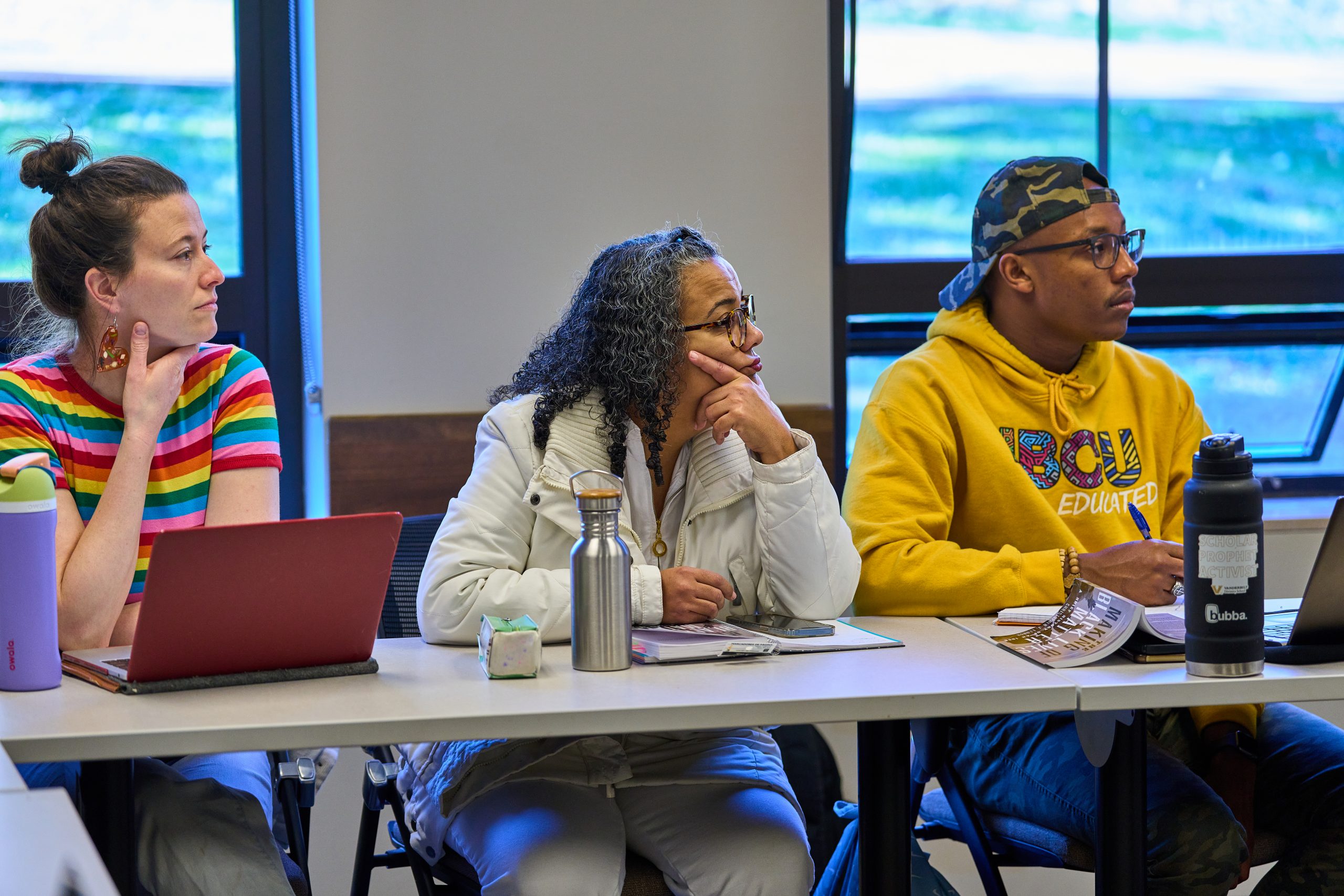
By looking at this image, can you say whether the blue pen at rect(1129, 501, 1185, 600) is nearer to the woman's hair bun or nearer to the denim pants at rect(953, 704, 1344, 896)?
the denim pants at rect(953, 704, 1344, 896)

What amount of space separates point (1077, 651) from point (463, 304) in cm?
183

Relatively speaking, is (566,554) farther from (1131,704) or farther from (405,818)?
(1131,704)

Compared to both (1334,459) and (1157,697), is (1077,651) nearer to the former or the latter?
(1157,697)

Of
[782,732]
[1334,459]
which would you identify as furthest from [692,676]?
[1334,459]

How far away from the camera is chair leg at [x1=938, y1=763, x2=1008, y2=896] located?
1.92m

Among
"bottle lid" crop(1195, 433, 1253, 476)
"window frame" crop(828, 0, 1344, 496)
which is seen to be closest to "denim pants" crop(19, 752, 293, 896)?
"bottle lid" crop(1195, 433, 1253, 476)

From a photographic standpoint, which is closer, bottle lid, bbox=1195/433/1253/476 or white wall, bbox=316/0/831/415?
bottle lid, bbox=1195/433/1253/476

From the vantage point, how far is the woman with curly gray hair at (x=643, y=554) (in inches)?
66.5

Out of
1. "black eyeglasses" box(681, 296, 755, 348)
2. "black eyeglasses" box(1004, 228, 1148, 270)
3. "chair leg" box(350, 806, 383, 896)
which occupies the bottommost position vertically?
"chair leg" box(350, 806, 383, 896)

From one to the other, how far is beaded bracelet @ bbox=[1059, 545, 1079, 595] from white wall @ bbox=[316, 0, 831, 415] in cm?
126

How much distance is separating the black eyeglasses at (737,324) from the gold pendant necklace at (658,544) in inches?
12.1

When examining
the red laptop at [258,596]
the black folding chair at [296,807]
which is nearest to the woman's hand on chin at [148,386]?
the red laptop at [258,596]

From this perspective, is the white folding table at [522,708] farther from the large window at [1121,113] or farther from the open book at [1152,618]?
the large window at [1121,113]

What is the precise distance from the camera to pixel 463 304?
119 inches
